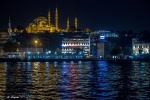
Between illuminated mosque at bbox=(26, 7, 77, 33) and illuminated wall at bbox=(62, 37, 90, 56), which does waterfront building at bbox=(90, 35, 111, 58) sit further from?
illuminated mosque at bbox=(26, 7, 77, 33)

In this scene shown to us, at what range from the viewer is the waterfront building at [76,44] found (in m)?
102

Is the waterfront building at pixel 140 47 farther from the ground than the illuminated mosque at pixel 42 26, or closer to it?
closer to it

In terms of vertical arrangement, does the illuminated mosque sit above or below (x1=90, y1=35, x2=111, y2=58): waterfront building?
above

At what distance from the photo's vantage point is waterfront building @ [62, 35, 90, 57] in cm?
10162

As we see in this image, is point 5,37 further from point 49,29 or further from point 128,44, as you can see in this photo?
point 128,44

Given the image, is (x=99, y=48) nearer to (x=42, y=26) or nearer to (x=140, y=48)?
(x=140, y=48)

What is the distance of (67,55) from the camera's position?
9462 cm

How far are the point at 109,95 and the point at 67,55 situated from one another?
74.7 metres

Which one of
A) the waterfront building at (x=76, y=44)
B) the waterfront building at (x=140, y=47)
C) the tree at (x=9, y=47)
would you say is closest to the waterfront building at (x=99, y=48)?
the waterfront building at (x=76, y=44)

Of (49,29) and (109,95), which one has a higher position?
(49,29)

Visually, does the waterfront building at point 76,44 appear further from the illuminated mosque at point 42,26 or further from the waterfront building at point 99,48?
the illuminated mosque at point 42,26

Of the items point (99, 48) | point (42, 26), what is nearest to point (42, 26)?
point (42, 26)

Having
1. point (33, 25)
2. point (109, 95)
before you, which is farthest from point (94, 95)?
point (33, 25)

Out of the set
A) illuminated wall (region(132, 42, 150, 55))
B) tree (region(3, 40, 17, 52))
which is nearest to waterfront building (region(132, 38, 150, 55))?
illuminated wall (region(132, 42, 150, 55))
